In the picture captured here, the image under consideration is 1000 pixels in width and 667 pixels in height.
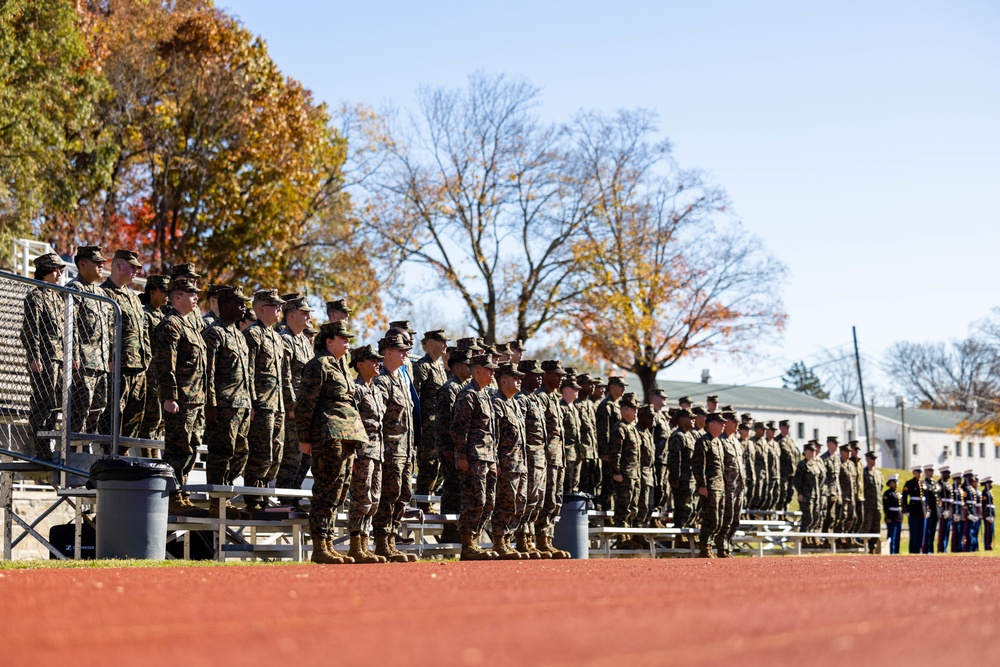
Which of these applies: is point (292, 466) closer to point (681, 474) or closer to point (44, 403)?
point (44, 403)

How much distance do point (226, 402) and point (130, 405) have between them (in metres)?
1.01

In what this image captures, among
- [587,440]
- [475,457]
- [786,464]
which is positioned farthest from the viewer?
[786,464]

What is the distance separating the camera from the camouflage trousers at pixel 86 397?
12.1 metres

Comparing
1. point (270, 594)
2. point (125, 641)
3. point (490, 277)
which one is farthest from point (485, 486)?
point (490, 277)

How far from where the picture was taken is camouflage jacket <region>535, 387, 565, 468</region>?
1529 centimetres

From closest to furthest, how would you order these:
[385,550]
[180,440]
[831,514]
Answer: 1. [180,440]
2. [385,550]
3. [831,514]

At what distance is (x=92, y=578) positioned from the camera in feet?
26.1

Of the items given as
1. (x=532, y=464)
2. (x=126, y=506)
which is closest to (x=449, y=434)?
(x=532, y=464)

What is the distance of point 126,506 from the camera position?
35.2 ft

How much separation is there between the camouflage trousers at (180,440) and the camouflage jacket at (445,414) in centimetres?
313

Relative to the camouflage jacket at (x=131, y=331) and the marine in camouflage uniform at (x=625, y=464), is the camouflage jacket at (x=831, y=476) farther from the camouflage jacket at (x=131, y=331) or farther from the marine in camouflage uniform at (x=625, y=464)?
the camouflage jacket at (x=131, y=331)

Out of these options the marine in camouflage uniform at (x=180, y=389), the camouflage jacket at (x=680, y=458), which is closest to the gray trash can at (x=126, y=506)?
the marine in camouflage uniform at (x=180, y=389)

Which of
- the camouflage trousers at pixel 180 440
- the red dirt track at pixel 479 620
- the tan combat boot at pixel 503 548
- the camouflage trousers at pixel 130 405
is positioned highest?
the camouflage trousers at pixel 130 405

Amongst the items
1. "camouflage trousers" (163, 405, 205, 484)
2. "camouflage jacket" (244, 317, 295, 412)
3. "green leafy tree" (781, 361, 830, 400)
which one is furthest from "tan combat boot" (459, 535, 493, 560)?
"green leafy tree" (781, 361, 830, 400)
